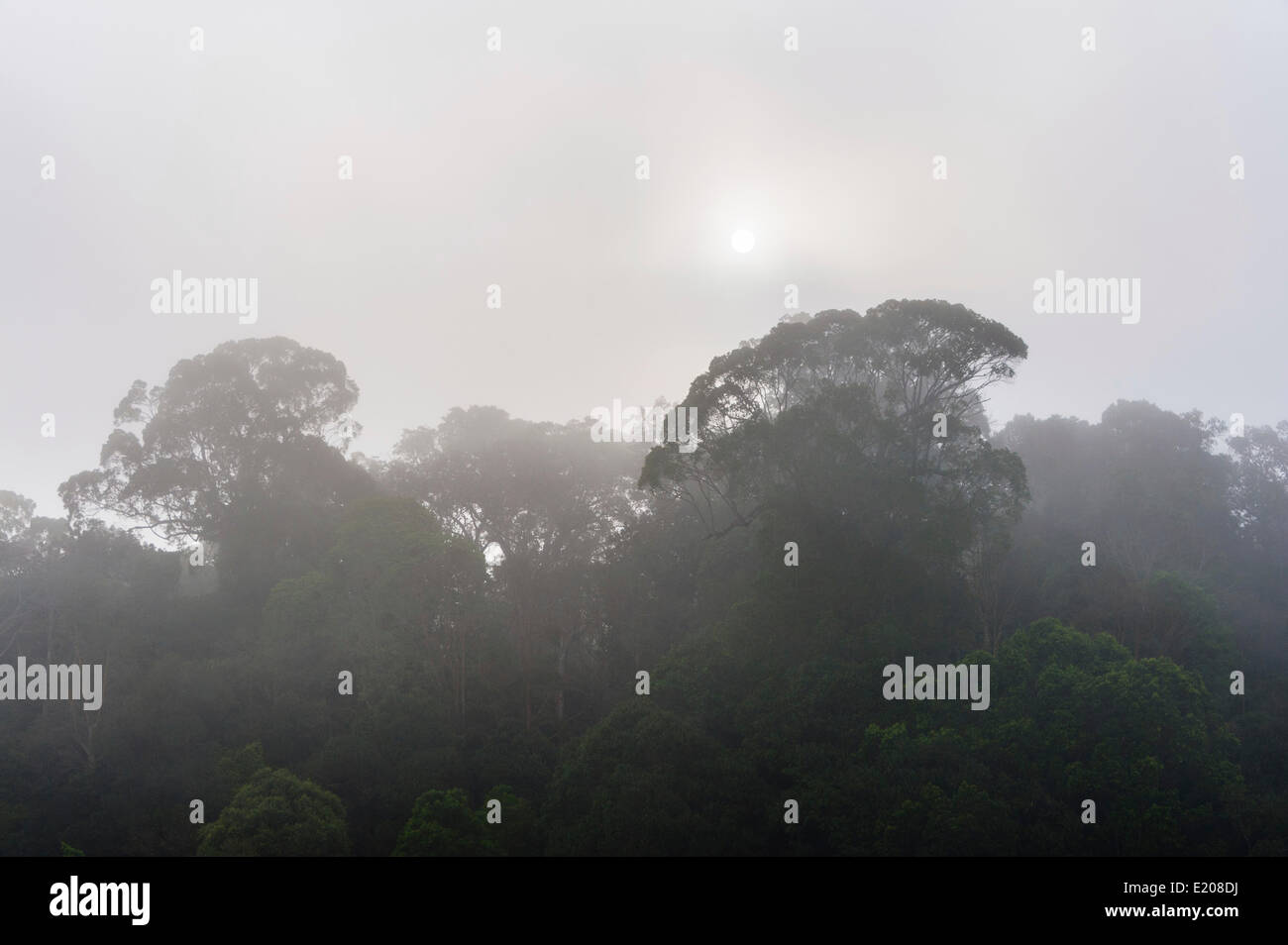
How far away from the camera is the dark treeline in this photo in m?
17.1

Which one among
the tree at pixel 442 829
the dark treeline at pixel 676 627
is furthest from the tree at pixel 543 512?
the tree at pixel 442 829

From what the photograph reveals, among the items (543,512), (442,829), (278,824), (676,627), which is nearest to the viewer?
(278,824)

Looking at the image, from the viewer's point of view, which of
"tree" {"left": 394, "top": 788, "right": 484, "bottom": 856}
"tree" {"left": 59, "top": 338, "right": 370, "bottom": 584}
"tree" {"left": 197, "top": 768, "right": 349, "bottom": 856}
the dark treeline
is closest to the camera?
"tree" {"left": 197, "top": 768, "right": 349, "bottom": 856}

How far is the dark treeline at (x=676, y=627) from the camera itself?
1709 cm

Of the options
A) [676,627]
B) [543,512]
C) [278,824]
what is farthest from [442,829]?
[543,512]

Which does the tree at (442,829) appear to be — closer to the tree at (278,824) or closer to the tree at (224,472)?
the tree at (278,824)

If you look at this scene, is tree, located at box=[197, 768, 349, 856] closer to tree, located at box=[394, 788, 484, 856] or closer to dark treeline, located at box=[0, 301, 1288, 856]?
dark treeline, located at box=[0, 301, 1288, 856]

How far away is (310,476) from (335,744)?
→ 13.9 m

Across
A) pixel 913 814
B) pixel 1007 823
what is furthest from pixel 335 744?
pixel 1007 823

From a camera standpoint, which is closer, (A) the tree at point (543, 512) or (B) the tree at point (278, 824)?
(B) the tree at point (278, 824)

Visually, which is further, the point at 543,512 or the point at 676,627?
the point at 543,512

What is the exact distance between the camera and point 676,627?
3133 cm

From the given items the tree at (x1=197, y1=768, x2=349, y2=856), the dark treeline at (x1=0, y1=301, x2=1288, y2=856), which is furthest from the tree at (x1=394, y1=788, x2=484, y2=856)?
the tree at (x1=197, y1=768, x2=349, y2=856)

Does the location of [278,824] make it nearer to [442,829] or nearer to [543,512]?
[442,829]
